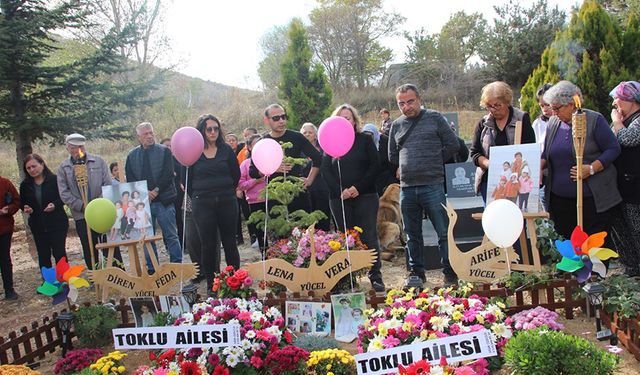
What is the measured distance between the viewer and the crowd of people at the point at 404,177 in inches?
153

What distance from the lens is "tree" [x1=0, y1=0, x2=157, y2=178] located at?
8820mm

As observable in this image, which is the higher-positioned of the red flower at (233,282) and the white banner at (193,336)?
the red flower at (233,282)

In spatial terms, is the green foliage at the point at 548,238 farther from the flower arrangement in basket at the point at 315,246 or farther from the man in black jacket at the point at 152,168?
the man in black jacket at the point at 152,168

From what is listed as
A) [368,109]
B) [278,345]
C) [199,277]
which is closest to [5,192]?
[199,277]

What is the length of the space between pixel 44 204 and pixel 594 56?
8.34 meters

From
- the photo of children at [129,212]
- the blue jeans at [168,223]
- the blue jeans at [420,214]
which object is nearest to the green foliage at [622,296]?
the blue jeans at [420,214]

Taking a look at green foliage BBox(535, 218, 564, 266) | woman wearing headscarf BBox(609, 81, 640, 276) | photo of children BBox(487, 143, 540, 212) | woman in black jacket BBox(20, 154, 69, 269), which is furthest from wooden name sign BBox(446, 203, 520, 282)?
woman in black jacket BBox(20, 154, 69, 269)

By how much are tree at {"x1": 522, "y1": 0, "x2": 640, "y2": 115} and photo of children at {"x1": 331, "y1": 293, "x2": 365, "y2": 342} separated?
5.72 metres

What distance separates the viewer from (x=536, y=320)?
10.4ft

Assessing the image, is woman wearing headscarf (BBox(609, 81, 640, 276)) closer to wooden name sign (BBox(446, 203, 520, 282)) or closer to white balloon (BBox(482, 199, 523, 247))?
wooden name sign (BBox(446, 203, 520, 282))

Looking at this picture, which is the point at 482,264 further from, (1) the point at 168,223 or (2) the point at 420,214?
(1) the point at 168,223

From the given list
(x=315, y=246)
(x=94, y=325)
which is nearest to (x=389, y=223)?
(x=315, y=246)

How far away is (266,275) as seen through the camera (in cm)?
404

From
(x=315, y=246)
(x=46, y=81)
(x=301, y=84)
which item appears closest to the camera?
(x=315, y=246)
